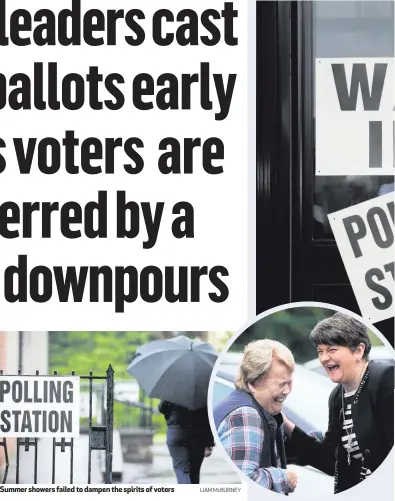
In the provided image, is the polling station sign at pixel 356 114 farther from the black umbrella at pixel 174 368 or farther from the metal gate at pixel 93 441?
the metal gate at pixel 93 441

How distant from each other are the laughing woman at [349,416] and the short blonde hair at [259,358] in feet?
0.40

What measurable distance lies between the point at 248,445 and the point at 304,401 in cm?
26

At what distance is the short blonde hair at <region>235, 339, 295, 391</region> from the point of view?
2564 millimetres

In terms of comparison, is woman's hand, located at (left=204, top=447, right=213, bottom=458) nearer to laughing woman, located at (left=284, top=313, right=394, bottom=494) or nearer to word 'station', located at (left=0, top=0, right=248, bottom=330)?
laughing woman, located at (left=284, top=313, right=394, bottom=494)

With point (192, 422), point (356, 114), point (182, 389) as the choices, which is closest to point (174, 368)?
point (182, 389)

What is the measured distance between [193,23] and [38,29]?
0.56m

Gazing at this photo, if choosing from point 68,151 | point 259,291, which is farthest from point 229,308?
point 68,151

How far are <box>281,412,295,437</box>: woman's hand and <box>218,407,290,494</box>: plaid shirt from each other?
0.09 m

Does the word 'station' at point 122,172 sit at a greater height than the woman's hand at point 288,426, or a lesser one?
greater

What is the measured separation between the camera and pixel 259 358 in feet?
8.43

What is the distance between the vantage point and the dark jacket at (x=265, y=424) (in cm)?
256

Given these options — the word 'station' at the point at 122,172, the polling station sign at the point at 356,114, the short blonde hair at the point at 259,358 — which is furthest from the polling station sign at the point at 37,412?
the polling station sign at the point at 356,114

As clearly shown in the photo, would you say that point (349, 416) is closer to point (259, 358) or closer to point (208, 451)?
point (259, 358)

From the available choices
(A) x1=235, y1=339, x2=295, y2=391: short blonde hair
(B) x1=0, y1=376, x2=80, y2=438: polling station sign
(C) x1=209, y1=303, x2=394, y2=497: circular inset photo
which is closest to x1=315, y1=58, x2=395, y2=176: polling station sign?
(C) x1=209, y1=303, x2=394, y2=497: circular inset photo
